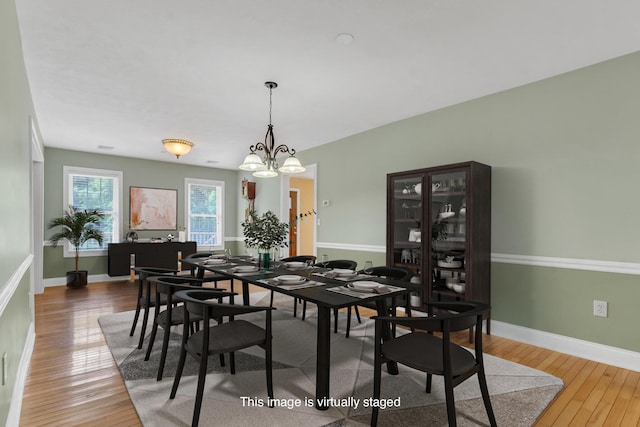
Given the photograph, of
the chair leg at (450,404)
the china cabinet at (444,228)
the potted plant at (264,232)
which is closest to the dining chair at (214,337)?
the potted plant at (264,232)

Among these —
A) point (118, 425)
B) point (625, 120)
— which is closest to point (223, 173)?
point (118, 425)

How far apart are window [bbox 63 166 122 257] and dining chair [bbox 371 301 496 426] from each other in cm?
641

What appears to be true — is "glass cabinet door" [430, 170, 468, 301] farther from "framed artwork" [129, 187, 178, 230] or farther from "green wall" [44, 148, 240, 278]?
"framed artwork" [129, 187, 178, 230]

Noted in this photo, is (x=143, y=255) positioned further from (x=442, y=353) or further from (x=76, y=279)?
(x=442, y=353)

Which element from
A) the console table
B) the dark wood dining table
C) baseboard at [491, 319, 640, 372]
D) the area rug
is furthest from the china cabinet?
the console table

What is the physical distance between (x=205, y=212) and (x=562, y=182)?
674 centimetres

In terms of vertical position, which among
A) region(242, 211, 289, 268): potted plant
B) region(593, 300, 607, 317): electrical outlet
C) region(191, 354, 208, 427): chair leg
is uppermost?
region(242, 211, 289, 268): potted plant

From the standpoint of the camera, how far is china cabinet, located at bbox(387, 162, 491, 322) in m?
3.31

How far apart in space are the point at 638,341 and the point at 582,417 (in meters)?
1.19

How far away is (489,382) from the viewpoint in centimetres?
242

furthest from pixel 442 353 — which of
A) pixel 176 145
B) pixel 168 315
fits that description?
pixel 176 145

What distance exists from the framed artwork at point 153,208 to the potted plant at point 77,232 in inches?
27.4

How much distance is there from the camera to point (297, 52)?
2.74m

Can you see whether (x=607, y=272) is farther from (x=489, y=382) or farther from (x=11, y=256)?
(x=11, y=256)
